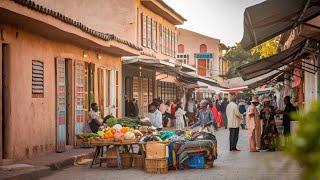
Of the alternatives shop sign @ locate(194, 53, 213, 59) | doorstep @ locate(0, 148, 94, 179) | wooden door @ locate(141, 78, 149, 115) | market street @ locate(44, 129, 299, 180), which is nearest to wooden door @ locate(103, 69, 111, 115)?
doorstep @ locate(0, 148, 94, 179)

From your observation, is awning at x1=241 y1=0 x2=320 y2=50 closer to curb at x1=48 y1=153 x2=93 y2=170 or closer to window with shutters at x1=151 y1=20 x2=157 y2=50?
curb at x1=48 y1=153 x2=93 y2=170

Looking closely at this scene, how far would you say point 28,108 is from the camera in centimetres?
1448

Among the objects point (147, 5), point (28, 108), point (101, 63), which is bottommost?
point (28, 108)

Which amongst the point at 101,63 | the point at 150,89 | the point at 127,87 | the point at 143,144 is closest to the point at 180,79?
the point at 150,89

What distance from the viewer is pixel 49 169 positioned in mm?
12711

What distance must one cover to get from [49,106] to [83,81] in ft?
9.97

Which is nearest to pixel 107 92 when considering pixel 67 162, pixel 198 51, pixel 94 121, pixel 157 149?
pixel 94 121

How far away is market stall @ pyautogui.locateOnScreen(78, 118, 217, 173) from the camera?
40.9ft

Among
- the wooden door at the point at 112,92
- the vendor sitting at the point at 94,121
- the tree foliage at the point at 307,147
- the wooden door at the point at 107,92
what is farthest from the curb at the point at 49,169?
the tree foliage at the point at 307,147

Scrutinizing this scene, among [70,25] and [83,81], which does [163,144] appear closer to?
[70,25]

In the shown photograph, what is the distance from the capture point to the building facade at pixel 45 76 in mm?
13133

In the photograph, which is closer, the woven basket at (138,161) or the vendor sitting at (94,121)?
the woven basket at (138,161)

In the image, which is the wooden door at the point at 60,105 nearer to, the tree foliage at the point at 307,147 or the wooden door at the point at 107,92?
the wooden door at the point at 107,92

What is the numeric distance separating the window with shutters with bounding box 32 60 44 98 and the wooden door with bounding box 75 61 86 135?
8.91ft
